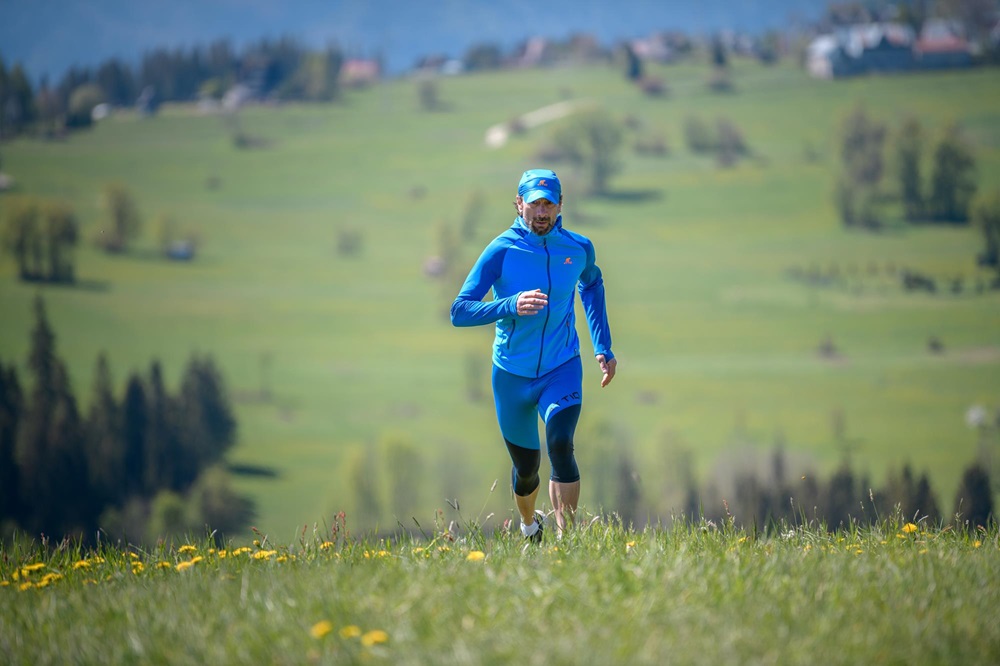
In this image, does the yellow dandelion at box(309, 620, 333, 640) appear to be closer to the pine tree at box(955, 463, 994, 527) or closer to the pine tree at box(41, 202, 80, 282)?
the pine tree at box(955, 463, 994, 527)

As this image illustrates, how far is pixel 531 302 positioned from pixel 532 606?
2.92 metres

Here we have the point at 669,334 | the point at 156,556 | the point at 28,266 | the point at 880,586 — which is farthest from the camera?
the point at 28,266

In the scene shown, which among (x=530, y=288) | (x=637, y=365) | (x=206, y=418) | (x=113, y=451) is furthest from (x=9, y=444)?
(x=530, y=288)

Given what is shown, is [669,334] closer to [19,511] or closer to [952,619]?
[19,511]

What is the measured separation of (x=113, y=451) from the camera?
147 meters

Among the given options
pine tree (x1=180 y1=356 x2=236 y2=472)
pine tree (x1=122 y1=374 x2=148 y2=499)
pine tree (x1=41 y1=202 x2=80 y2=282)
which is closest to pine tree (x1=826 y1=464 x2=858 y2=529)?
pine tree (x1=180 y1=356 x2=236 y2=472)

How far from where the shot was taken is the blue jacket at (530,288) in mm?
8492

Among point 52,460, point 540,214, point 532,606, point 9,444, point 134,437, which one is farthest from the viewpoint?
point 134,437

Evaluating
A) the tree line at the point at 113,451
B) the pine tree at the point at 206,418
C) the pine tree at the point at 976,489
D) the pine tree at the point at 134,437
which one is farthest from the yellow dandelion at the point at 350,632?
the pine tree at the point at 206,418

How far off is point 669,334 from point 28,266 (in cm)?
10592

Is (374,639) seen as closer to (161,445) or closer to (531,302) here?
(531,302)

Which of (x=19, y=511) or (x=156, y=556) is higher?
(x=156, y=556)

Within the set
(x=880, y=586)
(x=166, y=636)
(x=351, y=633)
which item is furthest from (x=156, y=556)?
(x=880, y=586)

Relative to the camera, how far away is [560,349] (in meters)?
8.56
